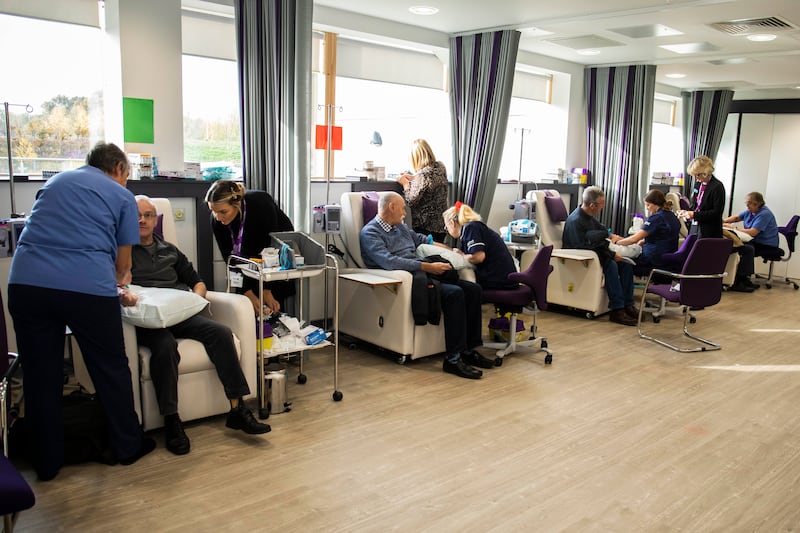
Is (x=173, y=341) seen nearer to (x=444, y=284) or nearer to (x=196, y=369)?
(x=196, y=369)

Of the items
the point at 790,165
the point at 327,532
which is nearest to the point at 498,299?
the point at 327,532

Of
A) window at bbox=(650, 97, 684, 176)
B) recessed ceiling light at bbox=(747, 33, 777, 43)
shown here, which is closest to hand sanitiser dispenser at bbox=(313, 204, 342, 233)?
recessed ceiling light at bbox=(747, 33, 777, 43)

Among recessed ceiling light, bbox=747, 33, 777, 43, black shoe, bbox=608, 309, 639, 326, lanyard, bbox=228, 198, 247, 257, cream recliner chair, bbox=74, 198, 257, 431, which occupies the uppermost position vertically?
recessed ceiling light, bbox=747, 33, 777, 43

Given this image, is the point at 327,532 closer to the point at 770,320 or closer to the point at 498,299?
the point at 498,299

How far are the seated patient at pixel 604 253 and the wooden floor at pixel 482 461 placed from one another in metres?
1.25

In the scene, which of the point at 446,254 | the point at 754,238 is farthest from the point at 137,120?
the point at 754,238

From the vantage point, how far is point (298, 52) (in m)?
4.32

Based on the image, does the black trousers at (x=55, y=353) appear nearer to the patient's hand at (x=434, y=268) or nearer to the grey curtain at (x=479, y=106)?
the patient's hand at (x=434, y=268)

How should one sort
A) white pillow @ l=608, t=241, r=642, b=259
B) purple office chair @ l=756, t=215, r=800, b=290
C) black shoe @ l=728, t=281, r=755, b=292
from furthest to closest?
1. purple office chair @ l=756, t=215, r=800, b=290
2. black shoe @ l=728, t=281, r=755, b=292
3. white pillow @ l=608, t=241, r=642, b=259

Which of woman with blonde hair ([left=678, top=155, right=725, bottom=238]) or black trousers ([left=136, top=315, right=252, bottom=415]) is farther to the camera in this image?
woman with blonde hair ([left=678, top=155, right=725, bottom=238])

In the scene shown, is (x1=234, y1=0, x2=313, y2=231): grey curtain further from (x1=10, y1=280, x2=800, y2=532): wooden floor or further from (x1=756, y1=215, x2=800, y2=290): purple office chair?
(x1=756, y1=215, x2=800, y2=290): purple office chair

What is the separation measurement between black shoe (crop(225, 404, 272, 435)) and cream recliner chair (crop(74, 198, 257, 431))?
0.12 meters

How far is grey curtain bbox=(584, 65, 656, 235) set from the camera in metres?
7.88

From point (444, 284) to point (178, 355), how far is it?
1851mm
